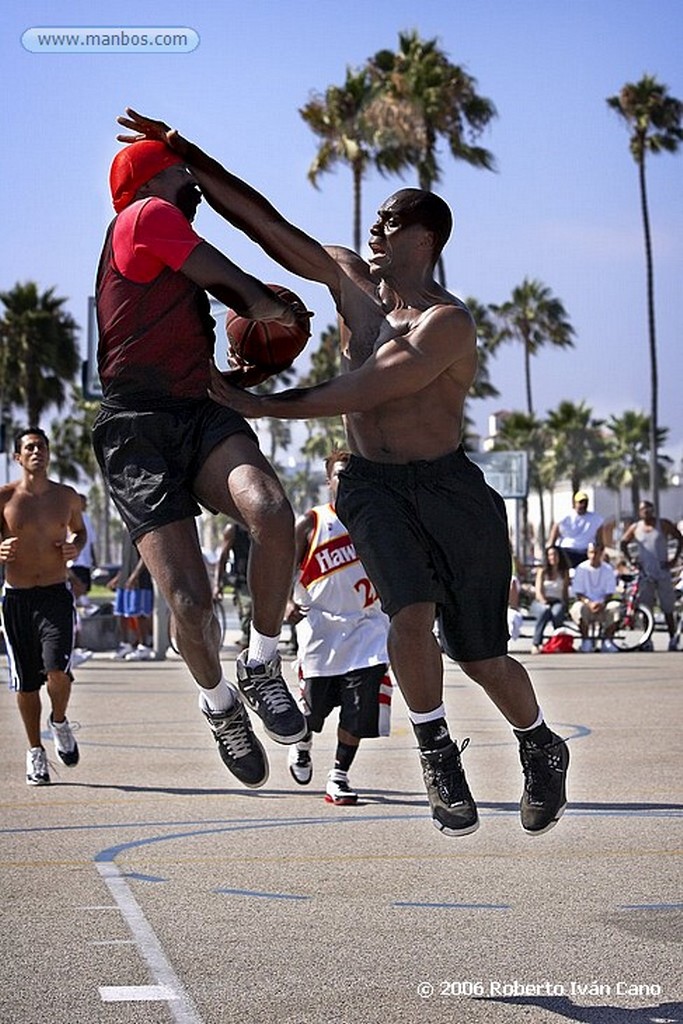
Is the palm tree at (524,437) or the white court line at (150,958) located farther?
the palm tree at (524,437)

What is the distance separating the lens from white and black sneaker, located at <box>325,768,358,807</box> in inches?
411

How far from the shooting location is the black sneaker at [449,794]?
6312 millimetres

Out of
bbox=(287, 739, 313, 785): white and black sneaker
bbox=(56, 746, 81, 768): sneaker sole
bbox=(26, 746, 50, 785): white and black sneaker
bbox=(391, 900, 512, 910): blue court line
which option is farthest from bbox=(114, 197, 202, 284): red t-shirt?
bbox=(56, 746, 81, 768): sneaker sole

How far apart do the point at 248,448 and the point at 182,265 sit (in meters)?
0.68

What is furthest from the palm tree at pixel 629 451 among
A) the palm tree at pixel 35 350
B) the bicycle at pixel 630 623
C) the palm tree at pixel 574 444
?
the bicycle at pixel 630 623

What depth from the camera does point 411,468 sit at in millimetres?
6367

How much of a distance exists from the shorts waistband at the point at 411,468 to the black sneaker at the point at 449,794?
99cm

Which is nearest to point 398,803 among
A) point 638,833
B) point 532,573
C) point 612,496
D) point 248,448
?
point 638,833

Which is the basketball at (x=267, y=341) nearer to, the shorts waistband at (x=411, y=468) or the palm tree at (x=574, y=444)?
the shorts waistband at (x=411, y=468)

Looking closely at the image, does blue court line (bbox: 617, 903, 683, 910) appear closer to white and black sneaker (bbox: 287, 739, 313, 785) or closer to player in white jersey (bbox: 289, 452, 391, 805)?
white and black sneaker (bbox: 287, 739, 313, 785)

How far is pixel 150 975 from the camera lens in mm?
6305

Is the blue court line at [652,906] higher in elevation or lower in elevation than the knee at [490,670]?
lower

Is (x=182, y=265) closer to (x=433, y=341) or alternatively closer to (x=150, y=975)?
(x=433, y=341)

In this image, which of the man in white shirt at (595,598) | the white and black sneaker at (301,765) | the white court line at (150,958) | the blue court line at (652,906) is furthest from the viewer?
the man in white shirt at (595,598)
